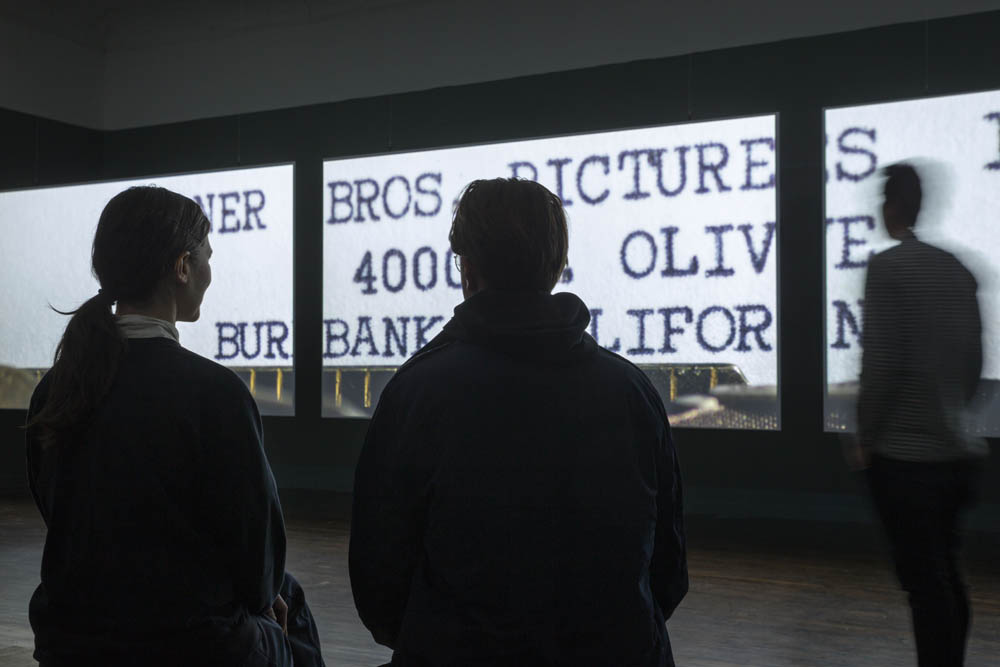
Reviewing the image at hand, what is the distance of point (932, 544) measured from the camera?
2242 mm

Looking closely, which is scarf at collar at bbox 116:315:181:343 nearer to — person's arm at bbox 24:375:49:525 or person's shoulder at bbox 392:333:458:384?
person's arm at bbox 24:375:49:525

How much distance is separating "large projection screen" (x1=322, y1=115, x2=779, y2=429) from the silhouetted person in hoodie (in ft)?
13.1

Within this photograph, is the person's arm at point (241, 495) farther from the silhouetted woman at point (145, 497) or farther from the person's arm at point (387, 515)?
the person's arm at point (387, 515)

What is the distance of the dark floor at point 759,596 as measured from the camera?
10.8ft

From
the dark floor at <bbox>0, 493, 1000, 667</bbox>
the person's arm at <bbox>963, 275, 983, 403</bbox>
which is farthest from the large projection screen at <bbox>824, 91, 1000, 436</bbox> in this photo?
the person's arm at <bbox>963, 275, 983, 403</bbox>

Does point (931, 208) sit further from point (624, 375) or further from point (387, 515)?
point (387, 515)

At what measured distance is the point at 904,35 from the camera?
5.28 meters

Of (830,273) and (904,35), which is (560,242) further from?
(904,35)

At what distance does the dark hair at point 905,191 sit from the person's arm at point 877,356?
0.43ft

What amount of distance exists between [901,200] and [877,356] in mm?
371

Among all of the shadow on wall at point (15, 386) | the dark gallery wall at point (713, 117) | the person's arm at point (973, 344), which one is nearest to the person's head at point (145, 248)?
the person's arm at point (973, 344)

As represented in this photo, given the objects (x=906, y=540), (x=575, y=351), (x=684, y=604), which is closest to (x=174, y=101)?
(x=684, y=604)

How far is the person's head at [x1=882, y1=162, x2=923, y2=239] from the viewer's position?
2.43 meters

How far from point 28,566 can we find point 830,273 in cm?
391
